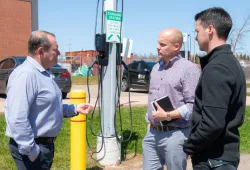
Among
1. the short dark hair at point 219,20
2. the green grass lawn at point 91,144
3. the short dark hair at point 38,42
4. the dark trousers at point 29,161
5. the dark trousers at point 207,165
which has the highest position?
the short dark hair at point 219,20

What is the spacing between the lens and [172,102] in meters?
3.31

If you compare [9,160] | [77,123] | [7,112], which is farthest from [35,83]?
[9,160]

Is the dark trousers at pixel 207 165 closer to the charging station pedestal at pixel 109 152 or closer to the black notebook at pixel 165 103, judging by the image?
the black notebook at pixel 165 103

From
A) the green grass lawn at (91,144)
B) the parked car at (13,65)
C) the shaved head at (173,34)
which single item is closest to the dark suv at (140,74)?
the parked car at (13,65)

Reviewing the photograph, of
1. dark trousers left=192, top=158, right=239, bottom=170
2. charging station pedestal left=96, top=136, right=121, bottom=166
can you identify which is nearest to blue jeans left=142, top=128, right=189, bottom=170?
dark trousers left=192, top=158, right=239, bottom=170

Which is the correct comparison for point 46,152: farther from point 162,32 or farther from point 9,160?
point 9,160

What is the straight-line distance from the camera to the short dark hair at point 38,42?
2.90 m

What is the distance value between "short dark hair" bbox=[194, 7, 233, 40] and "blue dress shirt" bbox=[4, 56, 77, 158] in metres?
1.34

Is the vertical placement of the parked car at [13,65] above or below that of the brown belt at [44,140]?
below

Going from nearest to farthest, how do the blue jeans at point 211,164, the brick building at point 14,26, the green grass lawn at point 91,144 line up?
the blue jeans at point 211,164 → the green grass lawn at point 91,144 → the brick building at point 14,26

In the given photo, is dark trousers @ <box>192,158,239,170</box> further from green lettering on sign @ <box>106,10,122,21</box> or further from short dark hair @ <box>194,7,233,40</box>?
green lettering on sign @ <box>106,10,122,21</box>

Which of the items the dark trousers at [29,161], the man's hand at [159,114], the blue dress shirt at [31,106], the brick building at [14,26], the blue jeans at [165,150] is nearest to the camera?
the blue dress shirt at [31,106]

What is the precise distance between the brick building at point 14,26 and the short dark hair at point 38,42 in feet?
93.7

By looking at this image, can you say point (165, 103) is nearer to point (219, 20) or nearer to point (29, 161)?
point (219, 20)
